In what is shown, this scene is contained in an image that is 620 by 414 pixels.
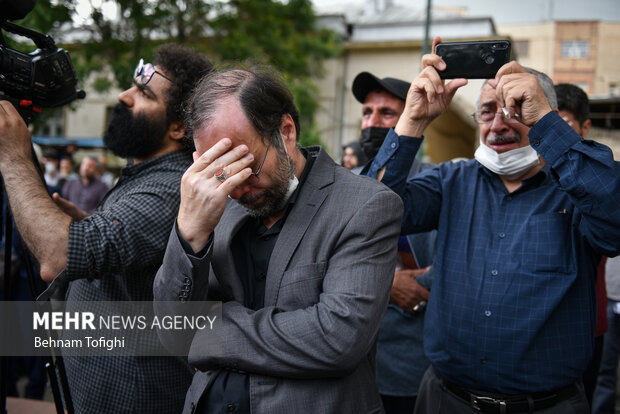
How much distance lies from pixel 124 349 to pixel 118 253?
1.51 feet

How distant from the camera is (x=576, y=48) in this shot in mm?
30875

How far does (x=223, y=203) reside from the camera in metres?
1.51

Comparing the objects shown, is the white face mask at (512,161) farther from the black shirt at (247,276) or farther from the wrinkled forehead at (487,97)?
the black shirt at (247,276)

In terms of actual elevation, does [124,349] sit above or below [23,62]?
below

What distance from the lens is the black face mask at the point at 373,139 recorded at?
286cm

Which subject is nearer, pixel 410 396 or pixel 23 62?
pixel 23 62

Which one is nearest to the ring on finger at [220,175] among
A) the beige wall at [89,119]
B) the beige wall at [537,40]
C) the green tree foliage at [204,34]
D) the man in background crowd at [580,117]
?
the man in background crowd at [580,117]

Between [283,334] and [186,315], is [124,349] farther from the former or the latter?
[283,334]

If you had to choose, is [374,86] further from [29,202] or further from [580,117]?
[29,202]

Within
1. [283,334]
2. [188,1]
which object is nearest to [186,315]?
[283,334]

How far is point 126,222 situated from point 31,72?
734mm

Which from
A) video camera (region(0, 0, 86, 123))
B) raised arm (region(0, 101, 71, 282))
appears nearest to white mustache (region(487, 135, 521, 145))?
raised arm (region(0, 101, 71, 282))

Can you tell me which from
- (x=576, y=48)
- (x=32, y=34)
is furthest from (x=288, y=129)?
(x=576, y=48)

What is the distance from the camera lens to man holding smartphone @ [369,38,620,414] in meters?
1.74
